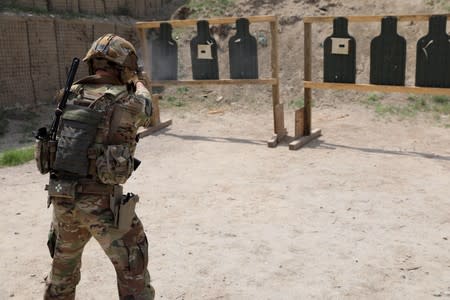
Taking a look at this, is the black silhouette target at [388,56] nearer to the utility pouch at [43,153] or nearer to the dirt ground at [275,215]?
the dirt ground at [275,215]

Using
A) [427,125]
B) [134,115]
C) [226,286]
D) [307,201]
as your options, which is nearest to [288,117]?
[427,125]

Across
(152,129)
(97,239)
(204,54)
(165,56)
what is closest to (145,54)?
(165,56)

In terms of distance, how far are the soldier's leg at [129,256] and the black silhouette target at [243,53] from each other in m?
5.73

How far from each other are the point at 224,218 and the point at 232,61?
4035 millimetres

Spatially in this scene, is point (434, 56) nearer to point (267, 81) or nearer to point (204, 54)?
point (267, 81)

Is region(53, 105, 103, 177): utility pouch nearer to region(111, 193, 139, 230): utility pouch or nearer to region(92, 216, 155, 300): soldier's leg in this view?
region(111, 193, 139, 230): utility pouch

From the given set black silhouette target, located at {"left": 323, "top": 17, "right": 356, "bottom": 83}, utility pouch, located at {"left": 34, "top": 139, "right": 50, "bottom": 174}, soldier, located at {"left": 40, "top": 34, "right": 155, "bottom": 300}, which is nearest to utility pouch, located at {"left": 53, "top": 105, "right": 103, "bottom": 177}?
soldier, located at {"left": 40, "top": 34, "right": 155, "bottom": 300}

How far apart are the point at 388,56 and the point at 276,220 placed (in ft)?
11.6

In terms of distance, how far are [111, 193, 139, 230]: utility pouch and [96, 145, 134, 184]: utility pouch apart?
11 cm

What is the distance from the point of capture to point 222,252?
4.14m

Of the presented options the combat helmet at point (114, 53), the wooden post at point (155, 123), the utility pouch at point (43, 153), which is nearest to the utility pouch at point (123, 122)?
the combat helmet at point (114, 53)

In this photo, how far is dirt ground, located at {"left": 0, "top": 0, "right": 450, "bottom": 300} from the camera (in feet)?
12.0

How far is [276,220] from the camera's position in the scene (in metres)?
4.80

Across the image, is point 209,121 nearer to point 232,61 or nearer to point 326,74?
point 232,61
